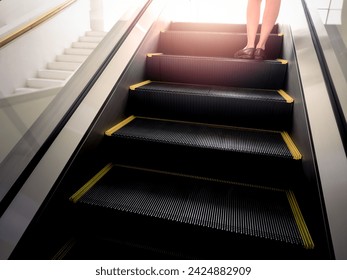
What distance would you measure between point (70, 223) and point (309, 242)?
105cm

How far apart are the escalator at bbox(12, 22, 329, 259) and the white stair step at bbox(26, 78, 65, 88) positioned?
2.46m

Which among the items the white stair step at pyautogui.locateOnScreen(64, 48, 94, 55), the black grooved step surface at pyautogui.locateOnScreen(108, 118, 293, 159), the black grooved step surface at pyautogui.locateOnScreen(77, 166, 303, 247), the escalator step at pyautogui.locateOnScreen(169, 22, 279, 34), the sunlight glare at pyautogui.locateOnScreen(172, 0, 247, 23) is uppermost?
the sunlight glare at pyautogui.locateOnScreen(172, 0, 247, 23)

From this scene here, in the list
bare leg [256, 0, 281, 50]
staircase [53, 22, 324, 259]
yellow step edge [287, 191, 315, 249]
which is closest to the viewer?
yellow step edge [287, 191, 315, 249]

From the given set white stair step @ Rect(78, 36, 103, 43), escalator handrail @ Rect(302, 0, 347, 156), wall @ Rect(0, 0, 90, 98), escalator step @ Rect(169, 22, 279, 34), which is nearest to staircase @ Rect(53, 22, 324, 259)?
escalator handrail @ Rect(302, 0, 347, 156)

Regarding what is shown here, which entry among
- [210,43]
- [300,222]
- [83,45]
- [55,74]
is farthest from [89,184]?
[83,45]

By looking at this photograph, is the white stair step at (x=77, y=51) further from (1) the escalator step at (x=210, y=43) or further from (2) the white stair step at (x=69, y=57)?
(1) the escalator step at (x=210, y=43)

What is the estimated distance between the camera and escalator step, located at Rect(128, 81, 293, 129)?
1.57m

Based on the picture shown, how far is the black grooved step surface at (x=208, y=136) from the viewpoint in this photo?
135 cm

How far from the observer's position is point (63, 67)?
4238 millimetres

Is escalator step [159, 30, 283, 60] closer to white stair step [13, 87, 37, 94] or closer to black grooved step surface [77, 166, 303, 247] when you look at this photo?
black grooved step surface [77, 166, 303, 247]

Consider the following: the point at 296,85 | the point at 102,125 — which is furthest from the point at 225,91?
the point at 102,125

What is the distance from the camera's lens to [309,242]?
3.29 ft

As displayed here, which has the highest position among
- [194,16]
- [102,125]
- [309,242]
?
[194,16]

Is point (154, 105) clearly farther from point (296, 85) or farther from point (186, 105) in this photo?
point (296, 85)
